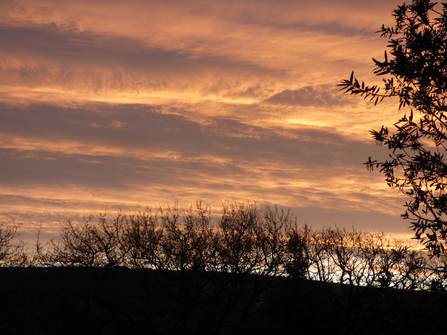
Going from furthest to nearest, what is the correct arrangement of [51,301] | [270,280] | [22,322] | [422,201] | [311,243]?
[311,243] < [270,280] < [51,301] < [22,322] < [422,201]

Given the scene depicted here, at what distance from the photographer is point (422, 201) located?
1108 cm

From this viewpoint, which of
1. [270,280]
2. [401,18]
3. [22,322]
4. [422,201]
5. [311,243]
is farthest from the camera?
[311,243]

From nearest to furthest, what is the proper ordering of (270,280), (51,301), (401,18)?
1. (401,18)
2. (51,301)
3. (270,280)

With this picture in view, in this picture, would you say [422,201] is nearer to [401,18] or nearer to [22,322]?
[401,18]

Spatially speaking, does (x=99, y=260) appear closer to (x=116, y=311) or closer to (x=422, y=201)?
(x=116, y=311)

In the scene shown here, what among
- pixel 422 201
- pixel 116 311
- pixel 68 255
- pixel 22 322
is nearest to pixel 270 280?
pixel 116 311

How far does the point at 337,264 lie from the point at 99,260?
27.7 m

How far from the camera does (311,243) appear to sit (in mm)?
53344

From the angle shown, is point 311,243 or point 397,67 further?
point 311,243

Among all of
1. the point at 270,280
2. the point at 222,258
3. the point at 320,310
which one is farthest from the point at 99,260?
the point at 320,310

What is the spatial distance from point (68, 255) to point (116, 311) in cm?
787

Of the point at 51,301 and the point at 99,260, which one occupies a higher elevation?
the point at 99,260

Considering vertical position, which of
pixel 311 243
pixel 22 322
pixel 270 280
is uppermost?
pixel 311 243

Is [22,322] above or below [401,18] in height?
below
